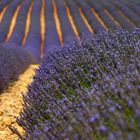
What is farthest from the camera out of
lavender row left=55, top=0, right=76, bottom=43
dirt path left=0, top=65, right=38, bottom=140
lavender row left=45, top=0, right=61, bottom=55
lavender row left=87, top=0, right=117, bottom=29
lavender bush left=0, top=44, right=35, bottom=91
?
lavender row left=87, top=0, right=117, bottom=29

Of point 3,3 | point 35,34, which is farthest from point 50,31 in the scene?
point 3,3

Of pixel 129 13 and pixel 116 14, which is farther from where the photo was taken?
pixel 116 14

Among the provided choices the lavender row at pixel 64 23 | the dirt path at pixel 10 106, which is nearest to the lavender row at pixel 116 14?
the lavender row at pixel 64 23

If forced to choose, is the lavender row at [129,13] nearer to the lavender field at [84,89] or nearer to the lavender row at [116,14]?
the lavender row at [116,14]

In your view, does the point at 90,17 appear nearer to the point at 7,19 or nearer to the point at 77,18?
the point at 77,18

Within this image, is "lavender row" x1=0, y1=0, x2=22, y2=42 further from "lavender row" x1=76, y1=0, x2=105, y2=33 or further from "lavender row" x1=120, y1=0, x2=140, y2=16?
"lavender row" x1=120, y1=0, x2=140, y2=16

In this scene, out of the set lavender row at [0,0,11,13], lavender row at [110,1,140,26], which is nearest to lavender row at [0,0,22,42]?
lavender row at [0,0,11,13]
